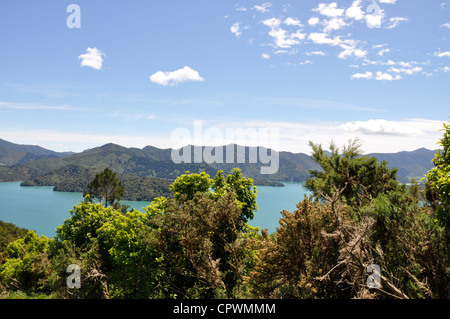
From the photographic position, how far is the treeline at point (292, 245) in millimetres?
8969

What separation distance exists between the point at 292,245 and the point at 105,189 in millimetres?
47067

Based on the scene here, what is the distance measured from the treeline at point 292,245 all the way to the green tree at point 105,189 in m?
28.8

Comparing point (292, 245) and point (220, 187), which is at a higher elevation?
point (220, 187)

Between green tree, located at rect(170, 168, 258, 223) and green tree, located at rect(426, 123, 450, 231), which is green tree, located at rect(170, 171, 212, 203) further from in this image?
green tree, located at rect(426, 123, 450, 231)

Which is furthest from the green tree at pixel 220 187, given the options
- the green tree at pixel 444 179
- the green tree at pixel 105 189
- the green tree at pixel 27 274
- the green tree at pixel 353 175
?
the green tree at pixel 105 189

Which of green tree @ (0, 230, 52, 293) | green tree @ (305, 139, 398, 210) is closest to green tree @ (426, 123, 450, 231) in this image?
green tree @ (305, 139, 398, 210)

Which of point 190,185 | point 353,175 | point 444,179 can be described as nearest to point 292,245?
point 444,179

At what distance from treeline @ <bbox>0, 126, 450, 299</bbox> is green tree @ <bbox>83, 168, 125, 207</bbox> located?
28.8 m

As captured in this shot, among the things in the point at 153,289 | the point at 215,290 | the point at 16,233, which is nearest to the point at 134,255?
the point at 153,289

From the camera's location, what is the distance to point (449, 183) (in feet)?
24.0

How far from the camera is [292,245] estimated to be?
983 cm

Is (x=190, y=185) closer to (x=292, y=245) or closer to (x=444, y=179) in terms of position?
(x=292, y=245)

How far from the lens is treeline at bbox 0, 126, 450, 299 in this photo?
29.4ft

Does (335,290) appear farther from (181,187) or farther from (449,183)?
(181,187)
